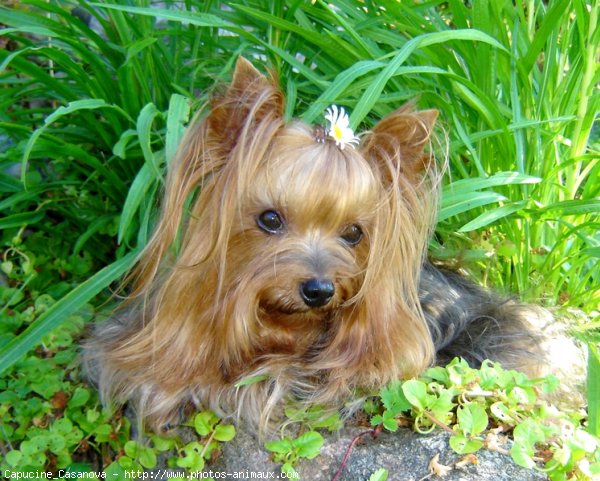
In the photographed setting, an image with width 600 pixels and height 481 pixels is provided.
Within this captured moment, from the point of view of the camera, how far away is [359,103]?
2.16 m

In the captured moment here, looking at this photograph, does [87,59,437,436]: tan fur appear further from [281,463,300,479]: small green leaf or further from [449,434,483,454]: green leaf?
[449,434,483,454]: green leaf

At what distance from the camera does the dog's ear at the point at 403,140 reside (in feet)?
6.34

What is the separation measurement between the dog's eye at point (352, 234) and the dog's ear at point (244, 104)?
337mm

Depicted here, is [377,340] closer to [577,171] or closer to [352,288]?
[352,288]

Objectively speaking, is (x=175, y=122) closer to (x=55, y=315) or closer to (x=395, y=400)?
(x=55, y=315)

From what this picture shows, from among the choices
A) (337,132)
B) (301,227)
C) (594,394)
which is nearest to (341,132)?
(337,132)

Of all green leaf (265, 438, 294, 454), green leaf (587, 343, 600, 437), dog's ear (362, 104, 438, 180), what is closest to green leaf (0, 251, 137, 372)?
green leaf (265, 438, 294, 454)

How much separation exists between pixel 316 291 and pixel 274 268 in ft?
0.38

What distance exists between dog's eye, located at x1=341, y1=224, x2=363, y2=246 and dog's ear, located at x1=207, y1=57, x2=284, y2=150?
34cm

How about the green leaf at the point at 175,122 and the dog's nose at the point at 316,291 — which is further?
the green leaf at the point at 175,122

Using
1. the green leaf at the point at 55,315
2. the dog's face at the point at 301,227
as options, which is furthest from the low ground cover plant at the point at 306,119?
the dog's face at the point at 301,227

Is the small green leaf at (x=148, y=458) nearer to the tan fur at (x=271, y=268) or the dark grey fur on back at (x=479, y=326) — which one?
the tan fur at (x=271, y=268)

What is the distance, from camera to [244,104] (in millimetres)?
1836

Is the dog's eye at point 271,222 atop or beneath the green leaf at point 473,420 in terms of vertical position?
atop
